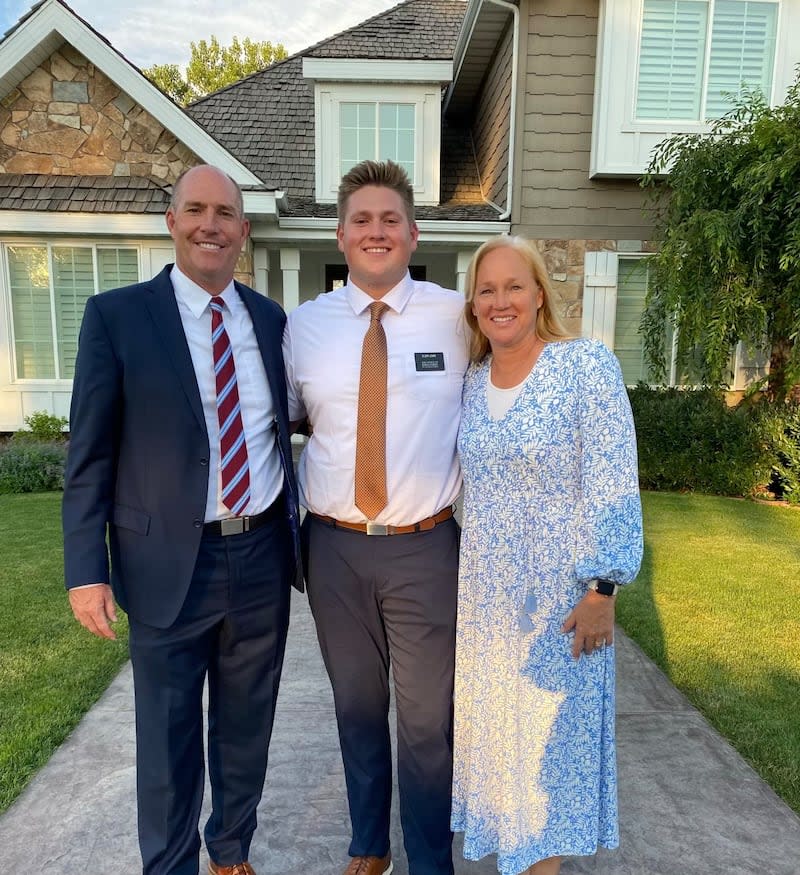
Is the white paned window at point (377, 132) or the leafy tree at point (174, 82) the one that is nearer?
the white paned window at point (377, 132)

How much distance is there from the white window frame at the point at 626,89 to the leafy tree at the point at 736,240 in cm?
82

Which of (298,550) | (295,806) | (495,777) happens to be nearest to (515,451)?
(298,550)

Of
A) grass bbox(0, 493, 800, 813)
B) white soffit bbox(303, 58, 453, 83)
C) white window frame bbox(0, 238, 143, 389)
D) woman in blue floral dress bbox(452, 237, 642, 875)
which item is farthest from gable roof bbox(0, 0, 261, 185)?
woman in blue floral dress bbox(452, 237, 642, 875)

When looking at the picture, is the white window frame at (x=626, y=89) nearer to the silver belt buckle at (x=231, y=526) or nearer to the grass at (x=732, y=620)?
the grass at (x=732, y=620)

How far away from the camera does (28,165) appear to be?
8.26m

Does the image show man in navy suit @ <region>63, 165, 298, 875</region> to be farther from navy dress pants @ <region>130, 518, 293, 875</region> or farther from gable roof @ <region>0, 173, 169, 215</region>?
gable roof @ <region>0, 173, 169, 215</region>

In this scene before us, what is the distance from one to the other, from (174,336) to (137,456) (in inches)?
14.3

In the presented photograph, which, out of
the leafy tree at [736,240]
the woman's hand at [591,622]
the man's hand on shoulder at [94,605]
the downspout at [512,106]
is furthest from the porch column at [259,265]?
the woman's hand at [591,622]

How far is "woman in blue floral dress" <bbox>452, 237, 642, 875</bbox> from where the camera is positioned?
1.82m

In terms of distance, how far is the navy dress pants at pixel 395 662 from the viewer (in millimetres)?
2105

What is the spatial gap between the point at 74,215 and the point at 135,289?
720cm

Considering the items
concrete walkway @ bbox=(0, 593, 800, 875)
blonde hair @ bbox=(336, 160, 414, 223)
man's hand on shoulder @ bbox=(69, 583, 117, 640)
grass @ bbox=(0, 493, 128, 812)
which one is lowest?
grass @ bbox=(0, 493, 128, 812)

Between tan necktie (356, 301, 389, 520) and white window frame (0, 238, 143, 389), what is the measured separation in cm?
737

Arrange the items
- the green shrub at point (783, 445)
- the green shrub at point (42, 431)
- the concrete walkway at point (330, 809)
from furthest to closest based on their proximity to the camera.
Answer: the green shrub at point (42, 431) < the green shrub at point (783, 445) < the concrete walkway at point (330, 809)
